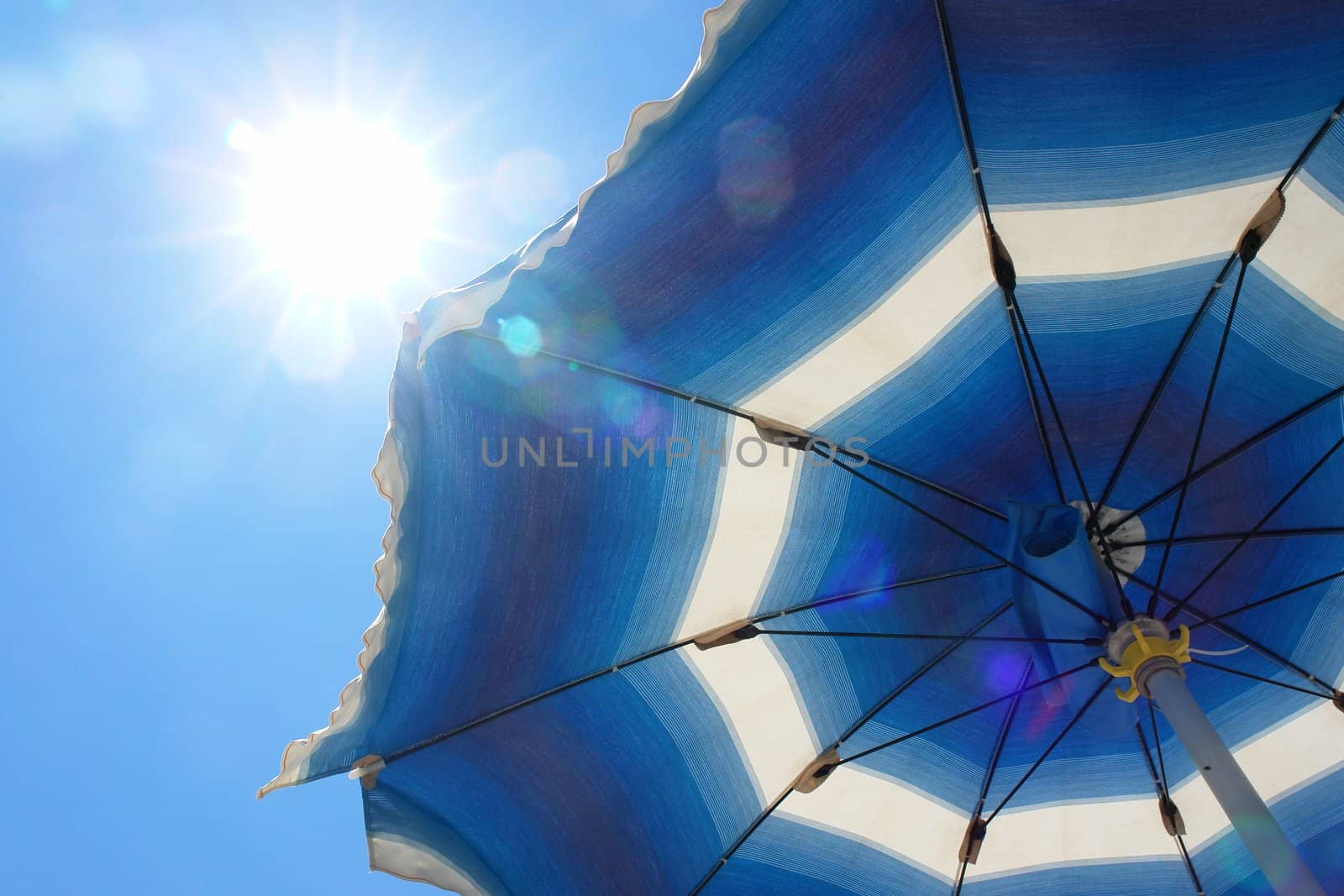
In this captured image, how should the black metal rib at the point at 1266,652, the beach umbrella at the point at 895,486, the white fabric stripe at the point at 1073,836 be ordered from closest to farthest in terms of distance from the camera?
the beach umbrella at the point at 895,486 → the black metal rib at the point at 1266,652 → the white fabric stripe at the point at 1073,836

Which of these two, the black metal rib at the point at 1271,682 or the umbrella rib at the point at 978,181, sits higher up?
the umbrella rib at the point at 978,181

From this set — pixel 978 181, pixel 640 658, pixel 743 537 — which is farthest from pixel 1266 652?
pixel 640 658

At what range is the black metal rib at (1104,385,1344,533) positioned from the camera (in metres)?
3.10

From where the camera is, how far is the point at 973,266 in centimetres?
288

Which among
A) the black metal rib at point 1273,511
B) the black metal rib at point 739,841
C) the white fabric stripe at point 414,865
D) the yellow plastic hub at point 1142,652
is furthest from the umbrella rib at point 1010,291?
the white fabric stripe at point 414,865

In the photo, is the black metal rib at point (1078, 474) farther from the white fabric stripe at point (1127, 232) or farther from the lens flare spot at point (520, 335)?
the lens flare spot at point (520, 335)

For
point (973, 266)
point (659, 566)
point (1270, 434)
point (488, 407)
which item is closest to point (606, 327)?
point (488, 407)

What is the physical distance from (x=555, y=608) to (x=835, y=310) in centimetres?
142

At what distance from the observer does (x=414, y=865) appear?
333 centimetres

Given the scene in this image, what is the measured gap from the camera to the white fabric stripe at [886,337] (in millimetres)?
2855

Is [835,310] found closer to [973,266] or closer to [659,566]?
[973,266]

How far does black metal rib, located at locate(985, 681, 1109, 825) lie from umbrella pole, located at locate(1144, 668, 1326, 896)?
0.71 m

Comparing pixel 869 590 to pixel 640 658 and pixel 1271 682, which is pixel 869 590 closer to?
pixel 640 658

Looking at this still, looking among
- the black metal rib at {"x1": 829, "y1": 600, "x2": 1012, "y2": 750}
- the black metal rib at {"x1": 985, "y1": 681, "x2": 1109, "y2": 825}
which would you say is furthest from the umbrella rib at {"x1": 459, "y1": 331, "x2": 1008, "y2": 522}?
the black metal rib at {"x1": 985, "y1": 681, "x2": 1109, "y2": 825}
